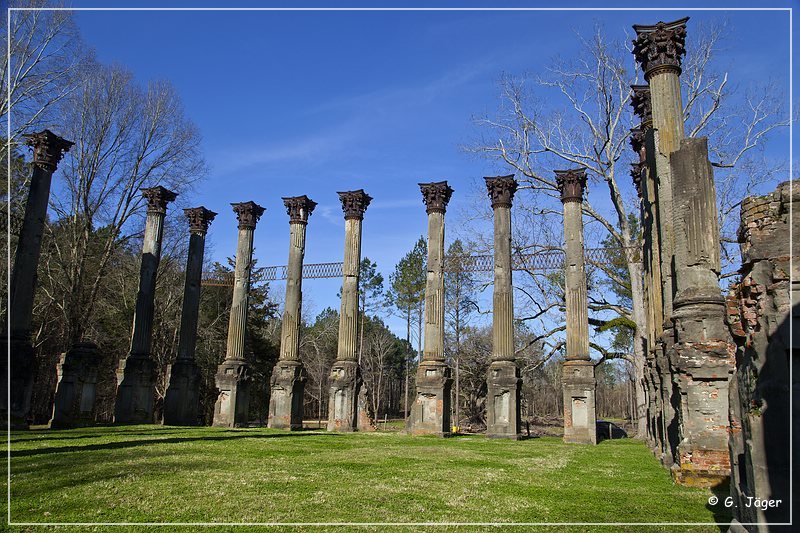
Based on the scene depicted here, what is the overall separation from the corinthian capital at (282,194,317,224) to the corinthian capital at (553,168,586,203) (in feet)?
39.8

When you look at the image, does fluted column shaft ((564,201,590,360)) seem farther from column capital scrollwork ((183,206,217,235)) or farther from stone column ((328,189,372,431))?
column capital scrollwork ((183,206,217,235))

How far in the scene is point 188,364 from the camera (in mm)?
26750

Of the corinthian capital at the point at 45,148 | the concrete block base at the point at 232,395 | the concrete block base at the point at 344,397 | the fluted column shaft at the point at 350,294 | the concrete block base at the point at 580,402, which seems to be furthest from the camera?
the concrete block base at the point at 232,395

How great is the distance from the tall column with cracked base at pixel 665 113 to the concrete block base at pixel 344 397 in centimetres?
1364

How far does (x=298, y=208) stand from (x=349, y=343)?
759 cm

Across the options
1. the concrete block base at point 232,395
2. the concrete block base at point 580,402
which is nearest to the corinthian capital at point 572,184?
the concrete block base at point 580,402

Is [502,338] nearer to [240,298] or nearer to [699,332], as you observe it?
[699,332]

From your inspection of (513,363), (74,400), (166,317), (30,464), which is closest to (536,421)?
(513,363)

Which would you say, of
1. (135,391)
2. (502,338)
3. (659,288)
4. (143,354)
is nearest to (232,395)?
(135,391)

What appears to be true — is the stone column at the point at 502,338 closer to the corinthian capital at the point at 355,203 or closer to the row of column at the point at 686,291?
the corinthian capital at the point at 355,203

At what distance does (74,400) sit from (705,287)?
22.1m

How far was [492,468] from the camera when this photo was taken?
11922 mm

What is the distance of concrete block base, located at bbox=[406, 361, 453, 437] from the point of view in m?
22.2

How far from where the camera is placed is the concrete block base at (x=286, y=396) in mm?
24891
